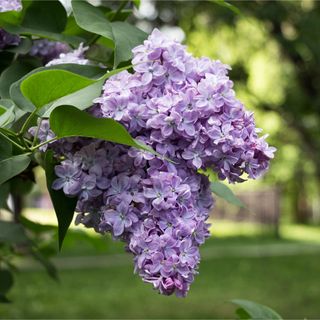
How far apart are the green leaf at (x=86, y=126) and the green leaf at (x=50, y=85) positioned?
2cm

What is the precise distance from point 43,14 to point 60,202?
40cm

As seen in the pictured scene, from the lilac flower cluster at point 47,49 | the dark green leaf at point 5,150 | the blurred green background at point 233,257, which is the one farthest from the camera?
the blurred green background at point 233,257

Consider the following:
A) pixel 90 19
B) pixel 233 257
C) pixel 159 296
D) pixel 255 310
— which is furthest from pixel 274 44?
pixel 90 19

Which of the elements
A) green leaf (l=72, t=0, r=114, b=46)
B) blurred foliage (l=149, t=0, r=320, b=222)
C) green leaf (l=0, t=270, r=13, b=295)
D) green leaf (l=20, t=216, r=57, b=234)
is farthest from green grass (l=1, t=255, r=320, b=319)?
green leaf (l=72, t=0, r=114, b=46)

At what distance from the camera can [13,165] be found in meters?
1.01

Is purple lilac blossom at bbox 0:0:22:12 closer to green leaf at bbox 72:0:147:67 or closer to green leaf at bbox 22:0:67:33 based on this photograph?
green leaf at bbox 22:0:67:33

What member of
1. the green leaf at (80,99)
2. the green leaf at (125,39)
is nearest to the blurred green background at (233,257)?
the green leaf at (125,39)

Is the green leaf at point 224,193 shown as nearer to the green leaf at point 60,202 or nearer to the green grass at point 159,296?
the green leaf at point 60,202

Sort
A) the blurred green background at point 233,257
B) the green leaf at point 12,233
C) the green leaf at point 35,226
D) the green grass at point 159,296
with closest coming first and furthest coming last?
the green leaf at point 12,233 → the green leaf at point 35,226 → the green grass at point 159,296 → the blurred green background at point 233,257

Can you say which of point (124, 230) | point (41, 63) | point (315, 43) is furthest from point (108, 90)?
point (315, 43)

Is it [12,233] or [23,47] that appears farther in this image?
[12,233]

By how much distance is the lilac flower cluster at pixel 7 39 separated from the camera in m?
1.27

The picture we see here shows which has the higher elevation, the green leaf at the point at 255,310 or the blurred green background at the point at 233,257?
the green leaf at the point at 255,310

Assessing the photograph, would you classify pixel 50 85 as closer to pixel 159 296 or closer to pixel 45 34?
pixel 45 34
